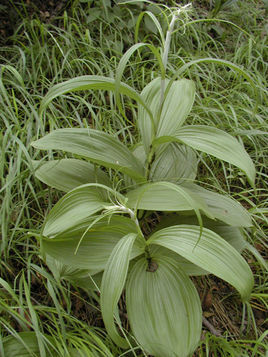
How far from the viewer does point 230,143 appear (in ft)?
3.67

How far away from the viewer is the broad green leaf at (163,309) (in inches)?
40.1

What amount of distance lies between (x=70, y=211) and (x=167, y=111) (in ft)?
1.73

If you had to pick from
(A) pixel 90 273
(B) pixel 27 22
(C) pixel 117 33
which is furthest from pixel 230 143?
(B) pixel 27 22

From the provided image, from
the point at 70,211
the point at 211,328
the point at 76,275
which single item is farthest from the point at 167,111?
the point at 211,328

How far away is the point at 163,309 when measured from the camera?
107cm

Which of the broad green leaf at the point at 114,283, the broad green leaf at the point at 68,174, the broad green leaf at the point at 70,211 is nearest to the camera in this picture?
the broad green leaf at the point at 114,283

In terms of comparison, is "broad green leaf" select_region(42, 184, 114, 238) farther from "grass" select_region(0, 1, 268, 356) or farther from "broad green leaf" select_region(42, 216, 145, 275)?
"grass" select_region(0, 1, 268, 356)

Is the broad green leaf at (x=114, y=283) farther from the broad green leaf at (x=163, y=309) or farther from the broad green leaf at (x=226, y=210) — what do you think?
the broad green leaf at (x=226, y=210)

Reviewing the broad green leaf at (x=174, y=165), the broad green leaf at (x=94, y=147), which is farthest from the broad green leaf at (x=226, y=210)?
the broad green leaf at (x=94, y=147)

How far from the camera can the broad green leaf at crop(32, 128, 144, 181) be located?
1179mm

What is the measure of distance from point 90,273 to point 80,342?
0.67 feet


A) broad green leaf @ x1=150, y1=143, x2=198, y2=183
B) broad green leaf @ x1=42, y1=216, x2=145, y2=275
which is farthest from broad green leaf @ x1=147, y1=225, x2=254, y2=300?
broad green leaf @ x1=150, y1=143, x2=198, y2=183

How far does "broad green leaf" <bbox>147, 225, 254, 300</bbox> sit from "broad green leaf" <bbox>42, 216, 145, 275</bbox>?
0.11 meters

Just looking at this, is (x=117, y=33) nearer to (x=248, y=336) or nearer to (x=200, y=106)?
(x=200, y=106)
